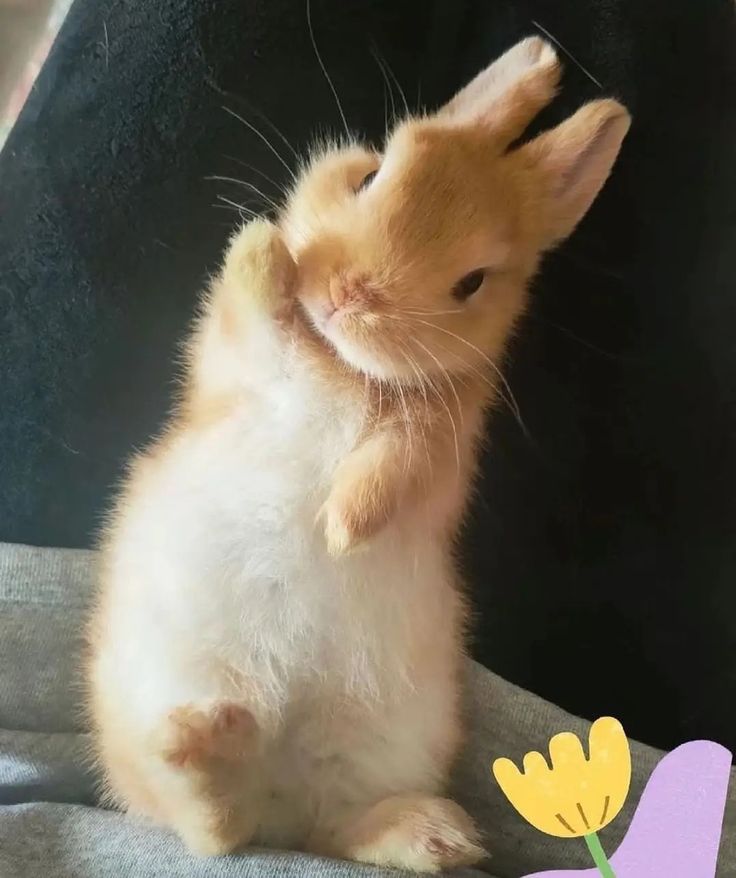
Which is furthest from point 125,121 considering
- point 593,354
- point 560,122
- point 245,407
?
point 593,354

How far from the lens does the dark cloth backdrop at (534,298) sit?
106 centimetres

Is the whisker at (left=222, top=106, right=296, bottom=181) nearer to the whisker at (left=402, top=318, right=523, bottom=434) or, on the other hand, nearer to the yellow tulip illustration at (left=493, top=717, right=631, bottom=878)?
the whisker at (left=402, top=318, right=523, bottom=434)

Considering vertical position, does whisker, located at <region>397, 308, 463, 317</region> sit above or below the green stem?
above

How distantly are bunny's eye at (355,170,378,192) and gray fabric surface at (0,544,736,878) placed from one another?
21.6 inches

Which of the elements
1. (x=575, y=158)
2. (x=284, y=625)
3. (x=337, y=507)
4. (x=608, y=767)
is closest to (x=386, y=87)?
(x=575, y=158)

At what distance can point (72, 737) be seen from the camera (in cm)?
107

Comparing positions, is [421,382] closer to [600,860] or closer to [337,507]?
[337,507]

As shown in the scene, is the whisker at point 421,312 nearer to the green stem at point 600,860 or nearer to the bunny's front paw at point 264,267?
the bunny's front paw at point 264,267

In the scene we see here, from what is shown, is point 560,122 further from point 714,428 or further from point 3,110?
point 3,110

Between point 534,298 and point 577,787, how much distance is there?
640mm

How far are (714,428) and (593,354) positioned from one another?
0.17 meters

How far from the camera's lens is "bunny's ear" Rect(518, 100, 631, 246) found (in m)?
0.93

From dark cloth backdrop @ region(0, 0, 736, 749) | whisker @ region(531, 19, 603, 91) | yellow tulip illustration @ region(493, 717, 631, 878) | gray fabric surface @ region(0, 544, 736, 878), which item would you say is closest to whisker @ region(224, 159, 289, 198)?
dark cloth backdrop @ region(0, 0, 736, 749)

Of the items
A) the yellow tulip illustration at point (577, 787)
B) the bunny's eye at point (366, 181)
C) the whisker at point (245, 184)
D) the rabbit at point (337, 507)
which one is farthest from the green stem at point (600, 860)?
the whisker at point (245, 184)
